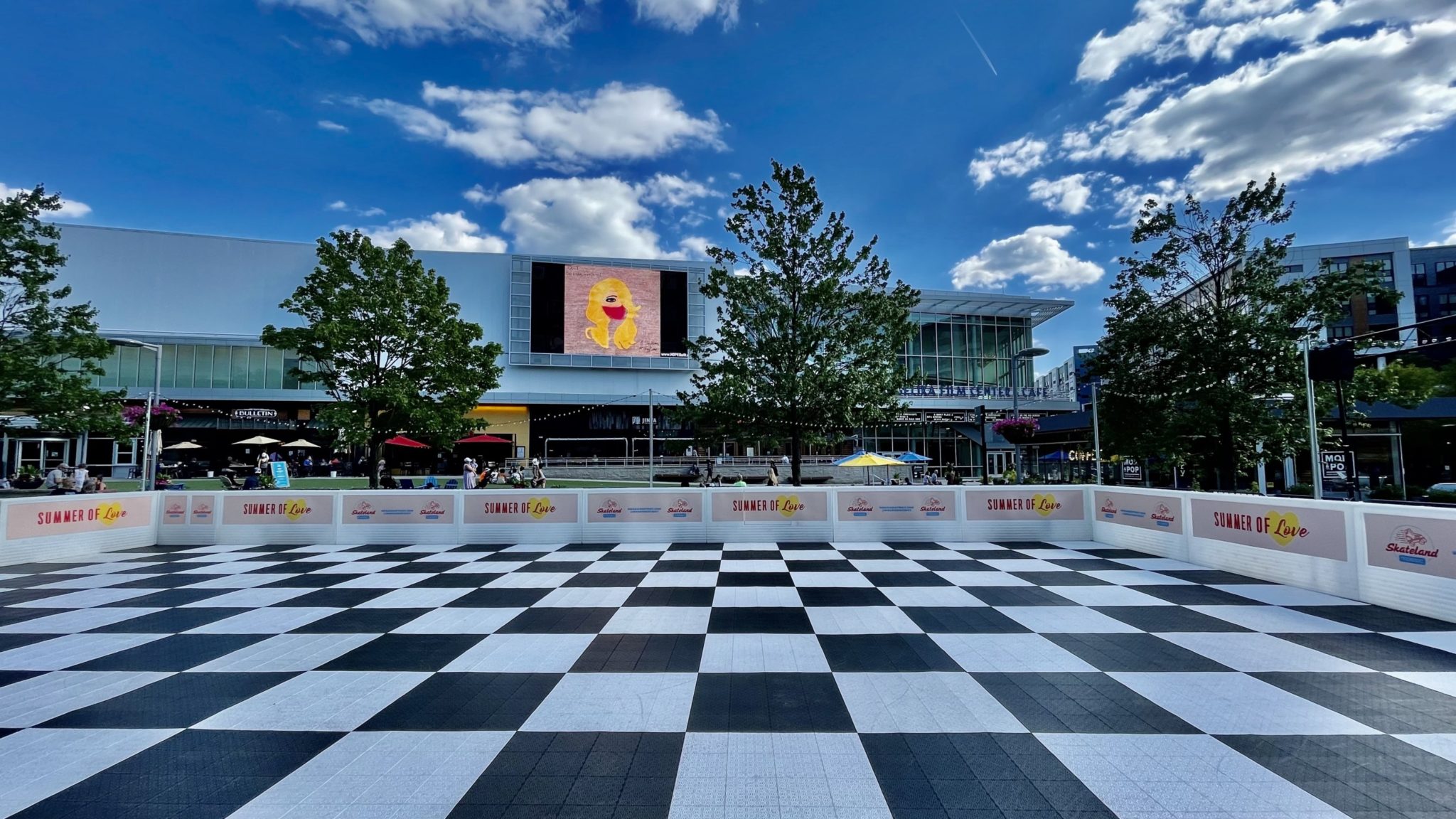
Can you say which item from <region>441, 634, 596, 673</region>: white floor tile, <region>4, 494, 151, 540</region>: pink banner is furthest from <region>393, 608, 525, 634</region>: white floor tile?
<region>4, 494, 151, 540</region>: pink banner

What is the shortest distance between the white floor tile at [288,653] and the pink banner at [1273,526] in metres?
12.0

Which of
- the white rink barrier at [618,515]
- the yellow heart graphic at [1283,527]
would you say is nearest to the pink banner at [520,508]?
the white rink barrier at [618,515]

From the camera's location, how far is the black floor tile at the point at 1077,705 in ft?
12.9

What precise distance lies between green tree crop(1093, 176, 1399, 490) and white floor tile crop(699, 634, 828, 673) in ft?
43.4

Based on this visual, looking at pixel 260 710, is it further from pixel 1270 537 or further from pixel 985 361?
pixel 985 361

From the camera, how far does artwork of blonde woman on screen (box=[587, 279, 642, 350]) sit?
4781 centimetres

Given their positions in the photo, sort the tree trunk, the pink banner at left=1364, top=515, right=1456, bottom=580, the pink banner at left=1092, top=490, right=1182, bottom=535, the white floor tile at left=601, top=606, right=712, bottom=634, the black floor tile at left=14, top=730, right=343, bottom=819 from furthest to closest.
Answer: the tree trunk, the pink banner at left=1092, top=490, right=1182, bottom=535, the pink banner at left=1364, top=515, right=1456, bottom=580, the white floor tile at left=601, top=606, right=712, bottom=634, the black floor tile at left=14, top=730, right=343, bottom=819

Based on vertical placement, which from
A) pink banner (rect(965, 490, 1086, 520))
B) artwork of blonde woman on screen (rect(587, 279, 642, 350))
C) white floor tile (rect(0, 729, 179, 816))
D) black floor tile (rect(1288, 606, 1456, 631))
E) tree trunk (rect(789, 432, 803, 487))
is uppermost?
artwork of blonde woman on screen (rect(587, 279, 642, 350))

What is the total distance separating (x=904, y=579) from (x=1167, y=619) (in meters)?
3.31

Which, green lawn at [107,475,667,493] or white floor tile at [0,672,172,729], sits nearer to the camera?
white floor tile at [0,672,172,729]

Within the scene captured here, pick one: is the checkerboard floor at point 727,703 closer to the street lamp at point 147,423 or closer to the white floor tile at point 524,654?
the white floor tile at point 524,654

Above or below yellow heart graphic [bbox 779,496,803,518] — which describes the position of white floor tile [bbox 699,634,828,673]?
below

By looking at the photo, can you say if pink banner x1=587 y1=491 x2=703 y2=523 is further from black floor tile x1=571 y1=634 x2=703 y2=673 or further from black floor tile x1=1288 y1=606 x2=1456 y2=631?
black floor tile x1=1288 y1=606 x2=1456 y2=631

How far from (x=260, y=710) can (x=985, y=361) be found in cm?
5466
